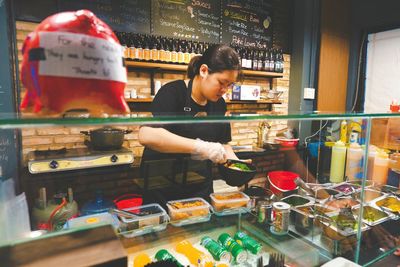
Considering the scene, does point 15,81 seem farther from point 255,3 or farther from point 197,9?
point 255,3

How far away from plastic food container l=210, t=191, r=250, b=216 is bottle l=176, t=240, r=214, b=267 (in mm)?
242

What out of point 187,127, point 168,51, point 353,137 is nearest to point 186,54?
point 168,51

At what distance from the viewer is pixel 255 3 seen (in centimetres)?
402

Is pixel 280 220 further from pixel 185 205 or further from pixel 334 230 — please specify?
pixel 185 205

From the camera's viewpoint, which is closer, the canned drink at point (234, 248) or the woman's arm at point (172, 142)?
the canned drink at point (234, 248)

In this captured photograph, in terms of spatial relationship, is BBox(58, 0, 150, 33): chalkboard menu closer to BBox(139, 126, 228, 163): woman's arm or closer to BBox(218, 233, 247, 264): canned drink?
BBox(139, 126, 228, 163): woman's arm

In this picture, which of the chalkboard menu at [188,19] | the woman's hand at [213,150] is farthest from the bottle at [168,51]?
the woman's hand at [213,150]

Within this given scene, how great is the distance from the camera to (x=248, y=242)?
102 cm

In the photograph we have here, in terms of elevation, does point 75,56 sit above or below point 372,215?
above

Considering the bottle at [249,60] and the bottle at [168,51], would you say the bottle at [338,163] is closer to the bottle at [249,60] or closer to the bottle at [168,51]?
the bottle at [168,51]

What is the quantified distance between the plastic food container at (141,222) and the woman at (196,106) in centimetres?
43

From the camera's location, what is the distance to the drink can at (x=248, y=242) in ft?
3.28

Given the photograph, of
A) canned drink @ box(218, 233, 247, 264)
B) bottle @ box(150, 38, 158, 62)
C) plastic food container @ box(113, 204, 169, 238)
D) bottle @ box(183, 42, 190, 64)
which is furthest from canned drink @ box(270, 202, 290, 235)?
bottle @ box(183, 42, 190, 64)

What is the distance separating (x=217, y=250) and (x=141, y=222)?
30 centimetres
